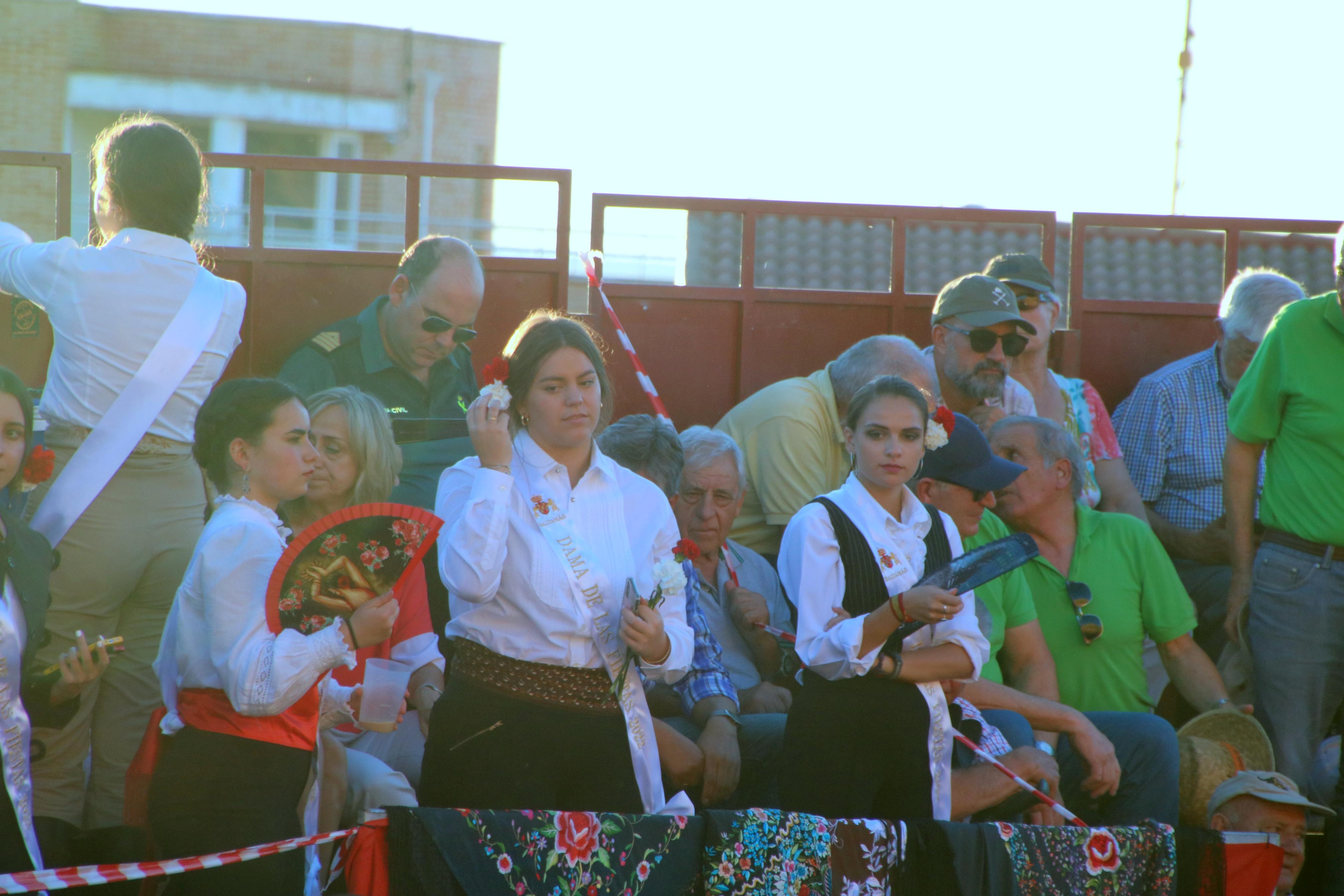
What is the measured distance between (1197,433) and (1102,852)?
264 cm

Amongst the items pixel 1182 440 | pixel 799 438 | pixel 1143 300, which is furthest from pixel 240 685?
pixel 1143 300

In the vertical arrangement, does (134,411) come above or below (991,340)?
below

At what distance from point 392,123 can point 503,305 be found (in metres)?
21.2

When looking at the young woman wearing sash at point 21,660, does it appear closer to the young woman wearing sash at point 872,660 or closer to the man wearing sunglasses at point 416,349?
the man wearing sunglasses at point 416,349

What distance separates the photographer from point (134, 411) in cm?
330

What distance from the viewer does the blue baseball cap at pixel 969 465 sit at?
13.6 ft

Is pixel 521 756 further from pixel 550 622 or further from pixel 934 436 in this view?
pixel 934 436

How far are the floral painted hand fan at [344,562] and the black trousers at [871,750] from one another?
1.22 meters

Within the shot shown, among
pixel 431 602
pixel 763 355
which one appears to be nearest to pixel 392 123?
pixel 763 355

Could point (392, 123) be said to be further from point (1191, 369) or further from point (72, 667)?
point (72, 667)

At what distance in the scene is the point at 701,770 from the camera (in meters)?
3.75

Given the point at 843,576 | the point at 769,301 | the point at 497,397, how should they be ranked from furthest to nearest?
the point at 769,301, the point at 843,576, the point at 497,397

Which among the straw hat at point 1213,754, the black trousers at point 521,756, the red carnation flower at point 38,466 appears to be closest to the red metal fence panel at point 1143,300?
the straw hat at point 1213,754

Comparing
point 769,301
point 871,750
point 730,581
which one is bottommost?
point 871,750
